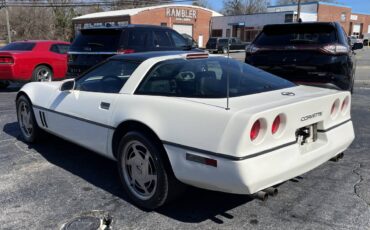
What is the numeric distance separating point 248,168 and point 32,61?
9.66 meters

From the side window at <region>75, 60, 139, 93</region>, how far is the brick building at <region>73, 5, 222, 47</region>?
39.4 metres

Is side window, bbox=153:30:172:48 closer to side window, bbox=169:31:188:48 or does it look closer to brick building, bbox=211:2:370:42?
side window, bbox=169:31:188:48

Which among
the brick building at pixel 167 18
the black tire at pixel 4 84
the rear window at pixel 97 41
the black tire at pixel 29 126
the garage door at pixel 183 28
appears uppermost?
the brick building at pixel 167 18

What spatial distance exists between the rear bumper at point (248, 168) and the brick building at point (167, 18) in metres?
41.2

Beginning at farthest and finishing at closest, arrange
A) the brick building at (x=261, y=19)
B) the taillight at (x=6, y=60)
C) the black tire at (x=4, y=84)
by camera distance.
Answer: the brick building at (x=261, y=19) → the black tire at (x=4, y=84) → the taillight at (x=6, y=60)

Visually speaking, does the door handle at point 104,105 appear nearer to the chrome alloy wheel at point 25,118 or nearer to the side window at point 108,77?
the side window at point 108,77

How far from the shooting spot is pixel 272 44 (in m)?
6.93

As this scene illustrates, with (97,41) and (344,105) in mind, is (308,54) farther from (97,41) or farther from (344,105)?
(97,41)

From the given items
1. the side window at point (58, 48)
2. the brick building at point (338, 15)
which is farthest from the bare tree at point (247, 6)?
the side window at point (58, 48)

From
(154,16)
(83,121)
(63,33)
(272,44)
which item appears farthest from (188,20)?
(83,121)

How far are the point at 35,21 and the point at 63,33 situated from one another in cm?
447

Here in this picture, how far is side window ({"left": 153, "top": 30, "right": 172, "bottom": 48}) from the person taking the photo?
8.78 m

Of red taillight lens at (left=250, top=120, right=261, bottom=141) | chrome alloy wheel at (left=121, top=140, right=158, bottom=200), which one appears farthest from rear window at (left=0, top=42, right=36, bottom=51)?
red taillight lens at (left=250, top=120, right=261, bottom=141)

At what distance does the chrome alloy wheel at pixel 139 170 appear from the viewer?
330cm
